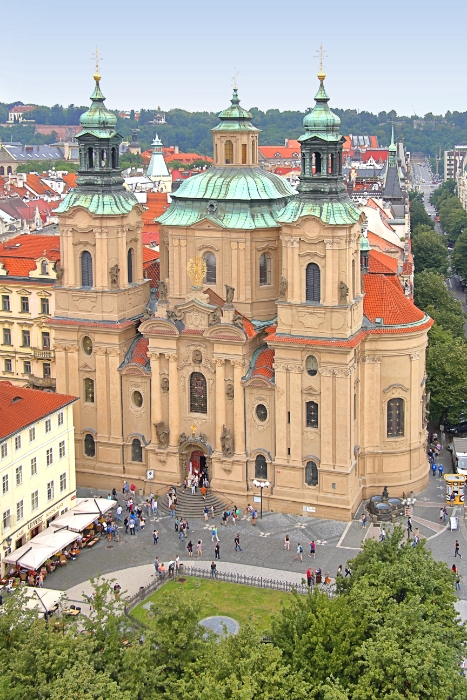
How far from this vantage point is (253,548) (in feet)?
226

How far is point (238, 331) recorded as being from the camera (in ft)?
236

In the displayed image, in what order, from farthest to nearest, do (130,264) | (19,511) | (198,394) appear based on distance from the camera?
→ (130,264) → (198,394) → (19,511)

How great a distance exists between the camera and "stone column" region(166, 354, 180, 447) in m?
75.0

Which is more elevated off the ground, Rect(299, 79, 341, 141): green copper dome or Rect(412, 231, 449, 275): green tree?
Rect(299, 79, 341, 141): green copper dome

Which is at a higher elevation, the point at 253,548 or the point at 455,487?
the point at 455,487

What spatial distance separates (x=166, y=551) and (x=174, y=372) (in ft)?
42.7

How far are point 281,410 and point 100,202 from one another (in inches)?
772

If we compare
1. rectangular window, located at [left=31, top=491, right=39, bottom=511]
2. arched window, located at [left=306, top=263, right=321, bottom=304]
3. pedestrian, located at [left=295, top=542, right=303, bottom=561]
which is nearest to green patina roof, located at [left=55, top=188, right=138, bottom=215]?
arched window, located at [left=306, top=263, right=321, bottom=304]

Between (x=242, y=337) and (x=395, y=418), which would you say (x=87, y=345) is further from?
(x=395, y=418)

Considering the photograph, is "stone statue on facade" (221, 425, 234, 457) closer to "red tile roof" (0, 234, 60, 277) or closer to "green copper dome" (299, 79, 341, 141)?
"green copper dome" (299, 79, 341, 141)

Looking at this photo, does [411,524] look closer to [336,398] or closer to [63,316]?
[336,398]

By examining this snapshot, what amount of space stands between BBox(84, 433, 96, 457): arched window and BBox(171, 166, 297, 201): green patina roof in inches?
742

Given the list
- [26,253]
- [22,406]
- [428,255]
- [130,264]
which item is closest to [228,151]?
[130,264]

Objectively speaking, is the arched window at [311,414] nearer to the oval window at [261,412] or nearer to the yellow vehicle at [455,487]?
the oval window at [261,412]
